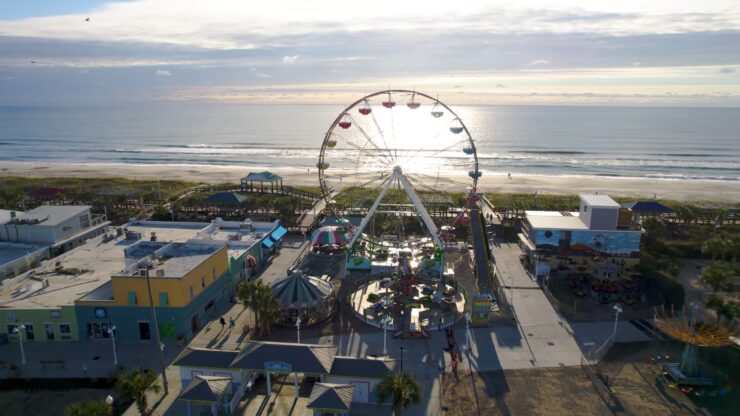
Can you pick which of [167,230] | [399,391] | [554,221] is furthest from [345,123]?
[399,391]

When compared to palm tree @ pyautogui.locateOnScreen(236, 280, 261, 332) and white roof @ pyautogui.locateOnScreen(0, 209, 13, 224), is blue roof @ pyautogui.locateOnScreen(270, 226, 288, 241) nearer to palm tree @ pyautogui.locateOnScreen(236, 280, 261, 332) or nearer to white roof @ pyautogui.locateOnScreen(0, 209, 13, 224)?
palm tree @ pyautogui.locateOnScreen(236, 280, 261, 332)

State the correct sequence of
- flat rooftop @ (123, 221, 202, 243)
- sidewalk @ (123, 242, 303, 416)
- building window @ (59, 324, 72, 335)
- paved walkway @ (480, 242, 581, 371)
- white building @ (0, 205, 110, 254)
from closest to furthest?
1. sidewalk @ (123, 242, 303, 416)
2. paved walkway @ (480, 242, 581, 371)
3. building window @ (59, 324, 72, 335)
4. white building @ (0, 205, 110, 254)
5. flat rooftop @ (123, 221, 202, 243)

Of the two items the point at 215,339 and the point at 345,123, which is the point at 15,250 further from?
the point at 345,123

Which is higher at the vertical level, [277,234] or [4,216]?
[4,216]

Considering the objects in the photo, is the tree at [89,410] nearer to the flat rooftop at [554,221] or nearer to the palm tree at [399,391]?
the palm tree at [399,391]

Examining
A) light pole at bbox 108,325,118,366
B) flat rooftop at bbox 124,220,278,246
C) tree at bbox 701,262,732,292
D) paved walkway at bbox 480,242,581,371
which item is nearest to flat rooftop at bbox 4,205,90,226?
flat rooftop at bbox 124,220,278,246
